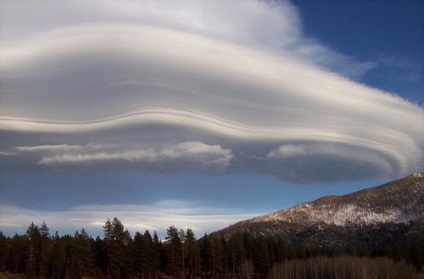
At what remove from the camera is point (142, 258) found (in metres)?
114

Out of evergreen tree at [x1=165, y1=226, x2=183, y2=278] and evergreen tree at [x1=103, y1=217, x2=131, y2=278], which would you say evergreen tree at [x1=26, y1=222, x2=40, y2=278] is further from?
evergreen tree at [x1=165, y1=226, x2=183, y2=278]

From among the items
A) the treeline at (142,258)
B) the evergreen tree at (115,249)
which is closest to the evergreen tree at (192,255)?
the treeline at (142,258)

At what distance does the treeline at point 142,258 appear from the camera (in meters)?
108

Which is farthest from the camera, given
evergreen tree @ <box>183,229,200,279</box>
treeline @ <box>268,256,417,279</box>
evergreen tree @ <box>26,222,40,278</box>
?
evergreen tree @ <box>183,229,200,279</box>

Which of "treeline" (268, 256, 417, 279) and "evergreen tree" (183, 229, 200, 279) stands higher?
"evergreen tree" (183, 229, 200, 279)

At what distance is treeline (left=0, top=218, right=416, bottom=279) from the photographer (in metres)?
108

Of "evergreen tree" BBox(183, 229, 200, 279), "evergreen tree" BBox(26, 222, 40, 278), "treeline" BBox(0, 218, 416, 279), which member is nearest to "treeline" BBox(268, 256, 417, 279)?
"treeline" BBox(0, 218, 416, 279)

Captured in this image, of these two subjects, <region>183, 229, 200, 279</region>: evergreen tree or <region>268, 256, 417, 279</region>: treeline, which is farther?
<region>183, 229, 200, 279</region>: evergreen tree

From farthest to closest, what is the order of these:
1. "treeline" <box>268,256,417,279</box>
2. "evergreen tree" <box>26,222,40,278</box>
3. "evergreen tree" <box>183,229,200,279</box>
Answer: "evergreen tree" <box>183,229,200,279</box>
"treeline" <box>268,256,417,279</box>
"evergreen tree" <box>26,222,40,278</box>

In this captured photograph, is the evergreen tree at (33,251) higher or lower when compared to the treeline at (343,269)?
higher

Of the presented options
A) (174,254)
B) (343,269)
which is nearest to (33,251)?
(174,254)

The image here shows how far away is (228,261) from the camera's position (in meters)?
131

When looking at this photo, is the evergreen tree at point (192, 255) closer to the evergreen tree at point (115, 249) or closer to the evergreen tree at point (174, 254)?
the evergreen tree at point (174, 254)

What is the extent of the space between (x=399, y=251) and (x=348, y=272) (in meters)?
39.1
